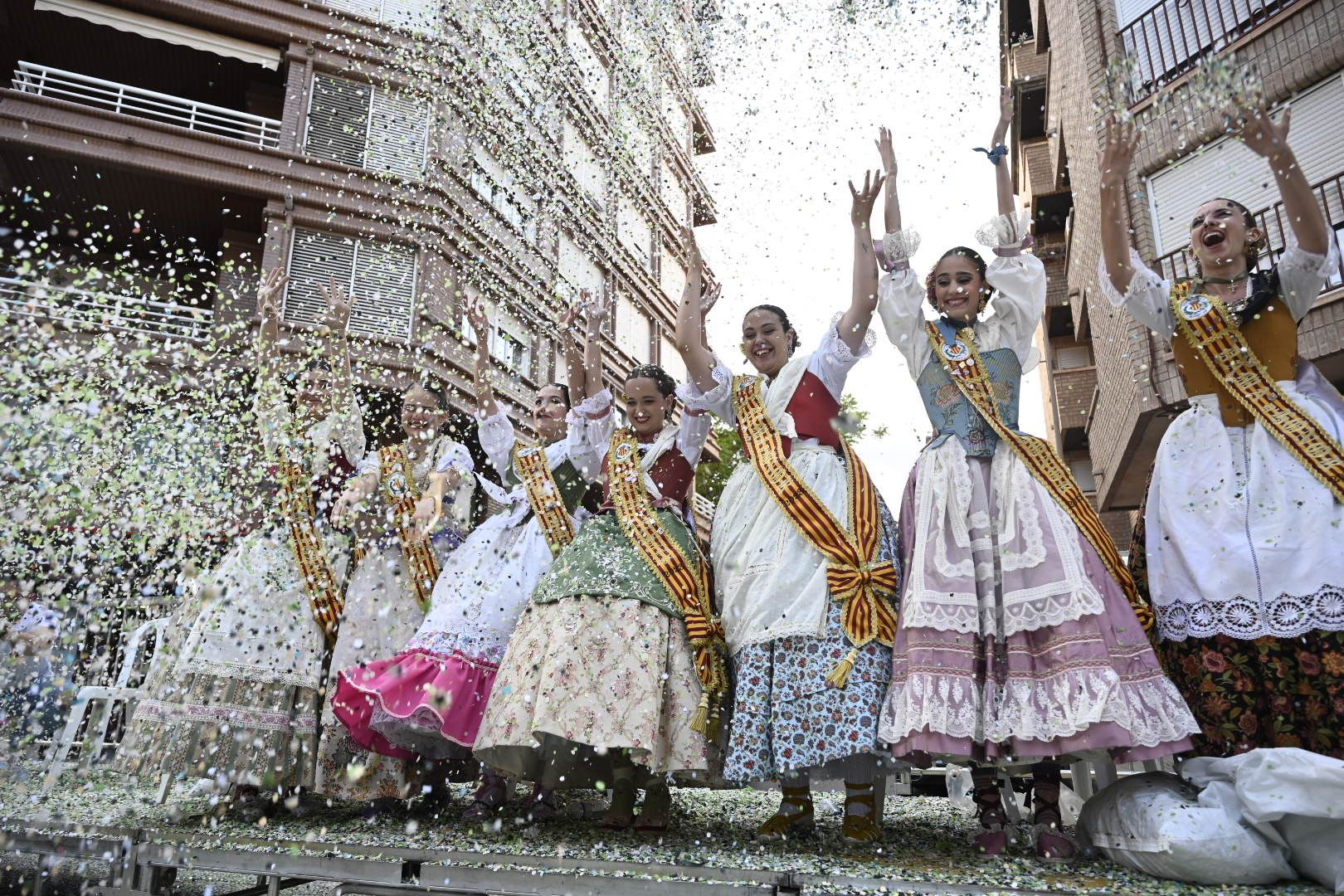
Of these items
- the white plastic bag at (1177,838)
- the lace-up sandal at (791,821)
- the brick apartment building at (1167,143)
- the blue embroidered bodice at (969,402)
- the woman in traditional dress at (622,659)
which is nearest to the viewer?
the white plastic bag at (1177,838)

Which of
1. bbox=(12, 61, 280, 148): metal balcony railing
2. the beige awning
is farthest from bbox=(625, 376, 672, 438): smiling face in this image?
the beige awning

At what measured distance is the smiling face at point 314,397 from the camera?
4.91 meters

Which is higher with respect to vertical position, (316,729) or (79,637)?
(79,637)

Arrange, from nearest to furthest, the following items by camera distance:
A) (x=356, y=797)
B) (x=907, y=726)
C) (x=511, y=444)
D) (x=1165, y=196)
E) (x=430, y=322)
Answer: (x=907, y=726) → (x=356, y=797) → (x=511, y=444) → (x=1165, y=196) → (x=430, y=322)

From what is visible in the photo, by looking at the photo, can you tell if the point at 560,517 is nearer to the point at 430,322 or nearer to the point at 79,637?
the point at 79,637

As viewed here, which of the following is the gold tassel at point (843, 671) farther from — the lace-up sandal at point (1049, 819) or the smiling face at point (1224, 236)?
the smiling face at point (1224, 236)

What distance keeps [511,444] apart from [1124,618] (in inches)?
122

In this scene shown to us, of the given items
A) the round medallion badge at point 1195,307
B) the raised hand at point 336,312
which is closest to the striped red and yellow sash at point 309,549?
the raised hand at point 336,312

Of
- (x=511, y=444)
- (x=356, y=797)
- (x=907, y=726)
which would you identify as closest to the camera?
(x=907, y=726)

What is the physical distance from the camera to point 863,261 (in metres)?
3.70

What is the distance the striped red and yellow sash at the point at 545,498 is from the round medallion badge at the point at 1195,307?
2772 mm

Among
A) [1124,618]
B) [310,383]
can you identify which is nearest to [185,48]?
[310,383]

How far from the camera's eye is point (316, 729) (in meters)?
4.14

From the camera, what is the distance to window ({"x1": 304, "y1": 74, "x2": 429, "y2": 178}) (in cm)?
1406
